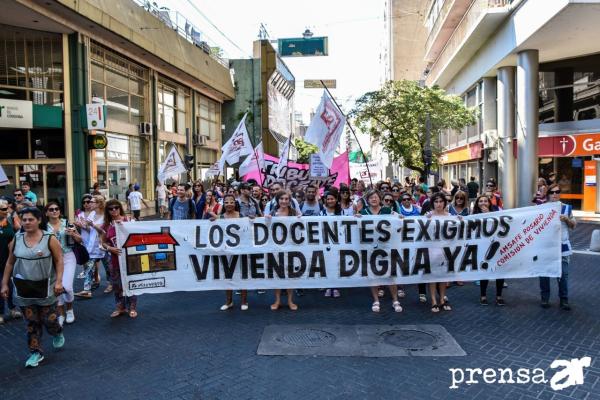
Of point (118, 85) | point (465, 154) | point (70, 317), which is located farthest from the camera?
point (465, 154)

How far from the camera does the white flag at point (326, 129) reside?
34.4ft

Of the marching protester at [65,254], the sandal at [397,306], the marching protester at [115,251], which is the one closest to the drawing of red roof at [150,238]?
the marching protester at [115,251]

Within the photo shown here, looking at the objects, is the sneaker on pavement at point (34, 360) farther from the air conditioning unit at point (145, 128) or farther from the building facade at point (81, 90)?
the air conditioning unit at point (145, 128)

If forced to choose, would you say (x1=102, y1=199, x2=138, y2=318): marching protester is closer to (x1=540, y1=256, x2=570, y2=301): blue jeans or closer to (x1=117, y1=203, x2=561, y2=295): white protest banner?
(x1=117, y1=203, x2=561, y2=295): white protest banner

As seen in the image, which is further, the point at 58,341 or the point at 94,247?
the point at 94,247

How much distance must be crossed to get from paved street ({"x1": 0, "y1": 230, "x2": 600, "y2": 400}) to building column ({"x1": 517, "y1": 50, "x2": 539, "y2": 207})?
46.0 ft

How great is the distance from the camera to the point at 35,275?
4.94 meters

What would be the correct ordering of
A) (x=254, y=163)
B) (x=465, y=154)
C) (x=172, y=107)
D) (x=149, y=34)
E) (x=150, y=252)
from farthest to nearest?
(x=465, y=154), (x=172, y=107), (x=149, y=34), (x=254, y=163), (x=150, y=252)

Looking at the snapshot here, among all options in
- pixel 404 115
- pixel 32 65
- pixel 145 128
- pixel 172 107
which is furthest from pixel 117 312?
pixel 172 107

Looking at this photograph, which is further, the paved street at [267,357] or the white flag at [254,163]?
the white flag at [254,163]

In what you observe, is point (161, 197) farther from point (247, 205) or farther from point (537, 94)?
point (537, 94)

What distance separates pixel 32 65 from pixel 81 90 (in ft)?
5.87

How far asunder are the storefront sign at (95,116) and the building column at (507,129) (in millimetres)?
17557

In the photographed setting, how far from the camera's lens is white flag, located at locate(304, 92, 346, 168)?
10484 mm
